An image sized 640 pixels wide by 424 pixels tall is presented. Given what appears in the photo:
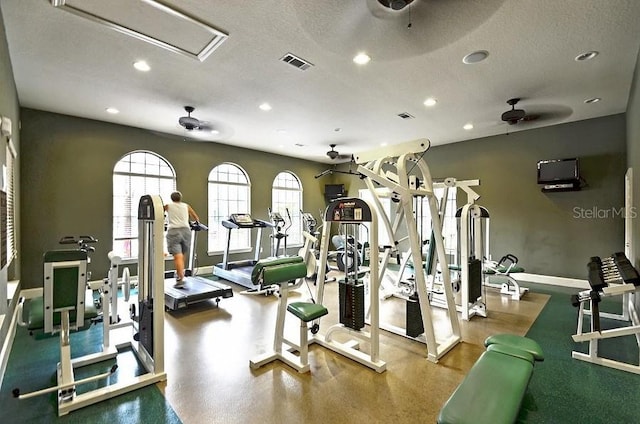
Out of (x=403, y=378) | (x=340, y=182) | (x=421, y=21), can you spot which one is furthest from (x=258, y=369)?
(x=340, y=182)

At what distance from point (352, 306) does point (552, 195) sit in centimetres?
558

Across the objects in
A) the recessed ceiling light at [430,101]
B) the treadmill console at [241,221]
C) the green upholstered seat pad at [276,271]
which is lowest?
the green upholstered seat pad at [276,271]

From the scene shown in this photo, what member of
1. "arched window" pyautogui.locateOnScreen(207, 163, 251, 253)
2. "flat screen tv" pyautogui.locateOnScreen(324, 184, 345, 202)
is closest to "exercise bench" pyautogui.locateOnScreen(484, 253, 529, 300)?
"flat screen tv" pyautogui.locateOnScreen(324, 184, 345, 202)

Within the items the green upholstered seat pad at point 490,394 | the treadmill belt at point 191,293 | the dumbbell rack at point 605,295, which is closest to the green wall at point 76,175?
the treadmill belt at point 191,293

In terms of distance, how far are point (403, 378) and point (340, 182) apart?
820 centimetres

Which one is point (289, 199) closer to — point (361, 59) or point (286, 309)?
point (361, 59)

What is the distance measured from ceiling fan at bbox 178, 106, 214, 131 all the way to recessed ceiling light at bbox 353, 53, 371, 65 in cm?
251

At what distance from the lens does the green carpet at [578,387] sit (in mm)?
2219

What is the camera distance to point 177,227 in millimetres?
5266

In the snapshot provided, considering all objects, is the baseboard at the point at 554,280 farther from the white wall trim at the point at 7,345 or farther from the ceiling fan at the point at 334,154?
the white wall trim at the point at 7,345

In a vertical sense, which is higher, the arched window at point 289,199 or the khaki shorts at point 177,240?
the arched window at point 289,199

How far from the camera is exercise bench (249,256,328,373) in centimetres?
279

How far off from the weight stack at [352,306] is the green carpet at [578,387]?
4.64 feet

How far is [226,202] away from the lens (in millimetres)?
7938
